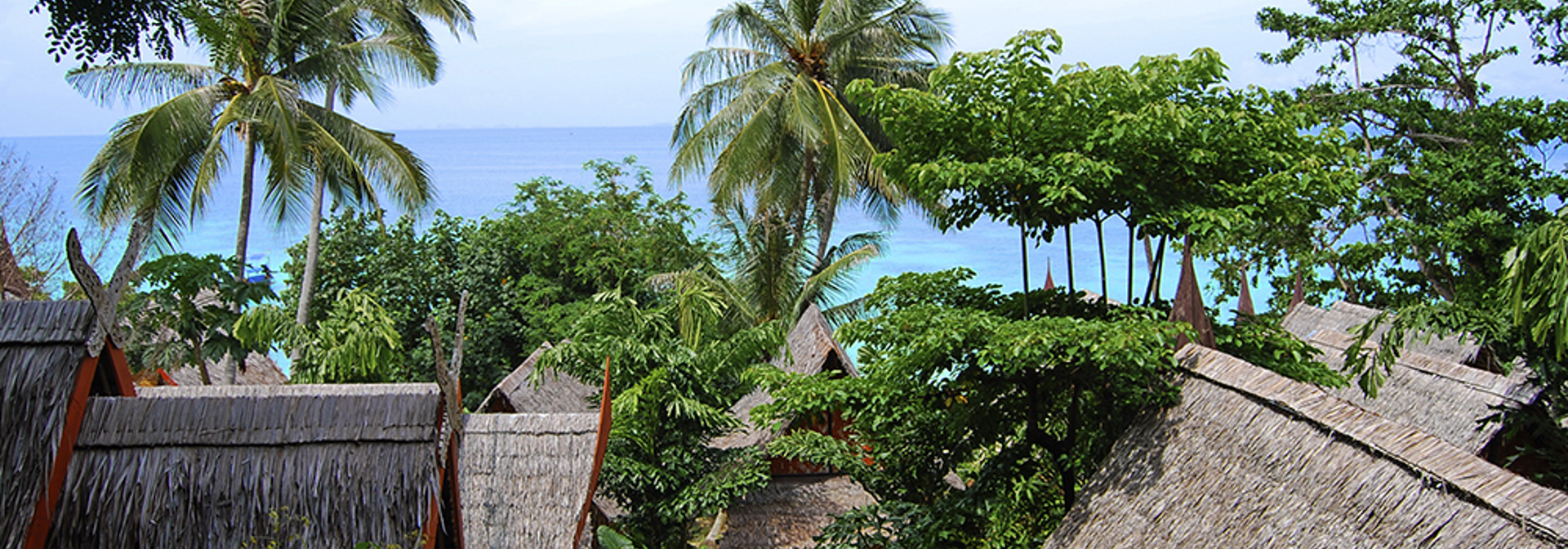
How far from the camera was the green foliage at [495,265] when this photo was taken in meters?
16.2

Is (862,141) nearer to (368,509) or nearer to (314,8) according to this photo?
→ (314,8)

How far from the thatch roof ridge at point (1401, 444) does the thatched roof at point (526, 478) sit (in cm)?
422

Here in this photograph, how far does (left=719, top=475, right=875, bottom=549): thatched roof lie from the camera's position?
10.5 m

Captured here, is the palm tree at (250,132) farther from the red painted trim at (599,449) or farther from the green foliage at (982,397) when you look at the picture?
the green foliage at (982,397)

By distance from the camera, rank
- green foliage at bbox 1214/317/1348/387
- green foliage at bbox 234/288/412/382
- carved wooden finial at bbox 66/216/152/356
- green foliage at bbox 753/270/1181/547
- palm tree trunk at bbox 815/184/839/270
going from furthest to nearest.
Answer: palm tree trunk at bbox 815/184/839/270, green foliage at bbox 234/288/412/382, green foliage at bbox 1214/317/1348/387, green foliage at bbox 753/270/1181/547, carved wooden finial at bbox 66/216/152/356

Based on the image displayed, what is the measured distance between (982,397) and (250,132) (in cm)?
1181

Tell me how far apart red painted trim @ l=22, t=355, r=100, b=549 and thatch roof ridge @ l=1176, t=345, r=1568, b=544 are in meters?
5.15

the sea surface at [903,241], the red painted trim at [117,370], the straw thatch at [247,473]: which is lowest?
the sea surface at [903,241]

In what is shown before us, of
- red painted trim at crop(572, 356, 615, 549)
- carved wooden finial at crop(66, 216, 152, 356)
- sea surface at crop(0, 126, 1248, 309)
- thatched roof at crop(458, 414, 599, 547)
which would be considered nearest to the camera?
carved wooden finial at crop(66, 216, 152, 356)

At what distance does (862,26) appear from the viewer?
16.5 metres

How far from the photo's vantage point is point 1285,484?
5.28m

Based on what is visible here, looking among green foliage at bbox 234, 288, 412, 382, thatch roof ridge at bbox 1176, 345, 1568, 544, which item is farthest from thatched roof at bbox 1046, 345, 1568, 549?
green foliage at bbox 234, 288, 412, 382

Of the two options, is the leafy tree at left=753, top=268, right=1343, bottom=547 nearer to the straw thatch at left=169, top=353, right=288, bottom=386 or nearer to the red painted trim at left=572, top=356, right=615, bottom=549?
the red painted trim at left=572, top=356, right=615, bottom=549

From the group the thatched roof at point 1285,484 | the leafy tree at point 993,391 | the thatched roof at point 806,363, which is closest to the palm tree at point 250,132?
the thatched roof at point 806,363
